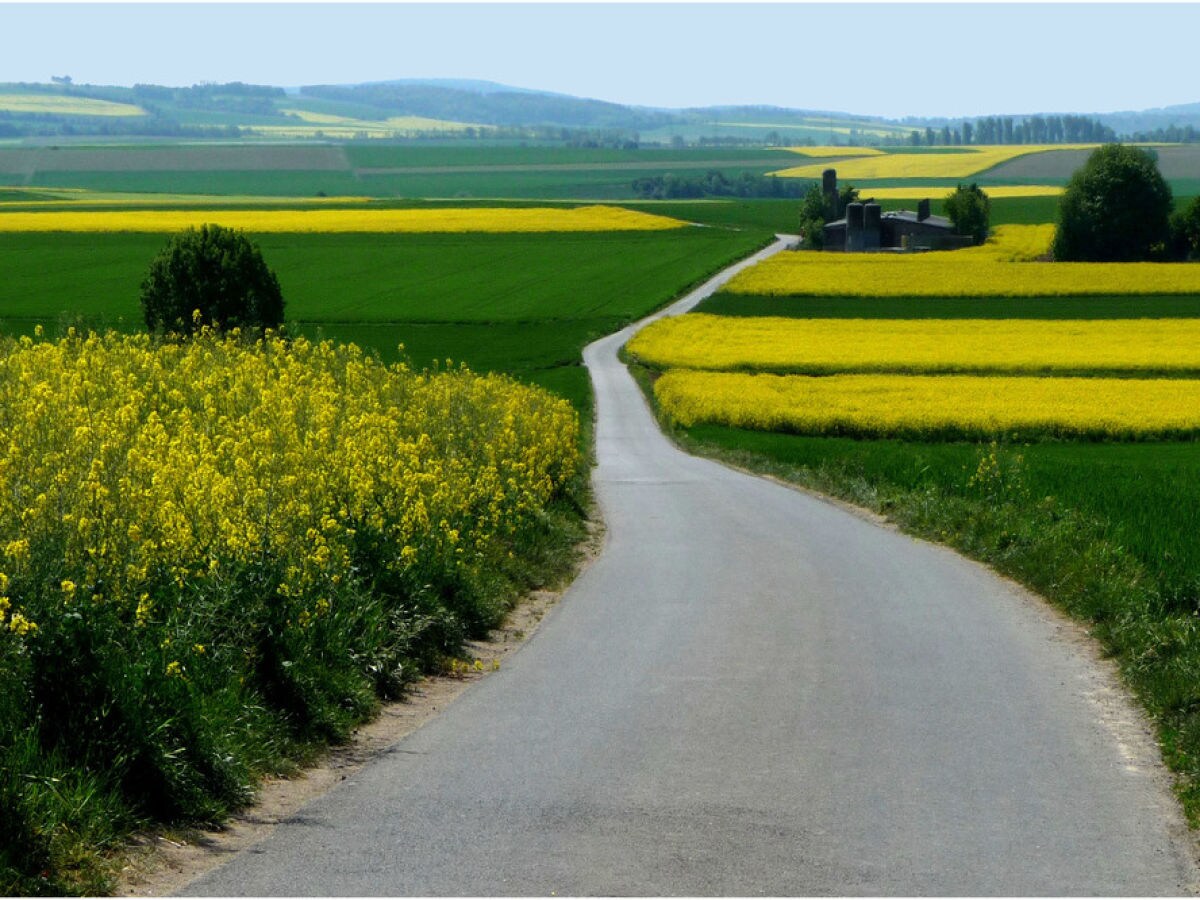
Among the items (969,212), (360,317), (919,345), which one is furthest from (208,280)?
(969,212)

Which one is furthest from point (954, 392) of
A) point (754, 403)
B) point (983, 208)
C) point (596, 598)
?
point (983, 208)

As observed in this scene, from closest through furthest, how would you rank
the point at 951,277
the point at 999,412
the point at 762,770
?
the point at 762,770 < the point at 999,412 < the point at 951,277

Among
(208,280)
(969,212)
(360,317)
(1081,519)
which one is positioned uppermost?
(969,212)

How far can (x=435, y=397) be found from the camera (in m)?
25.4

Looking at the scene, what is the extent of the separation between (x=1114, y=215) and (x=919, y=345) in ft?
186

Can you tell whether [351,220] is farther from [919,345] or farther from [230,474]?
[230,474]

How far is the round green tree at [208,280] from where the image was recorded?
59625 mm

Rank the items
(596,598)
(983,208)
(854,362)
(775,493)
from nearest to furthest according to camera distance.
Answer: (596,598) → (775,493) → (854,362) → (983,208)

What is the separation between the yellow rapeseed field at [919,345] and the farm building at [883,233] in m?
56.7

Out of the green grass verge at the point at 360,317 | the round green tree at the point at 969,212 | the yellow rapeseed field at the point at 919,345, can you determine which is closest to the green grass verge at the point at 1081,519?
the green grass verge at the point at 360,317

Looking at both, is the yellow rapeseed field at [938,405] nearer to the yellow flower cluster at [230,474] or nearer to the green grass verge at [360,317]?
the green grass verge at [360,317]

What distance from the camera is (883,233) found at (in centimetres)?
14062

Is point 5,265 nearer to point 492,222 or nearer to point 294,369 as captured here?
point 492,222

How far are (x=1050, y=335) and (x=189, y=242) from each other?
38.9 metres
